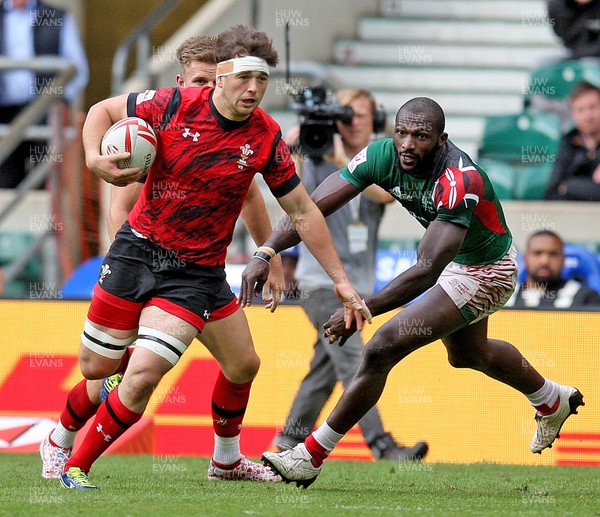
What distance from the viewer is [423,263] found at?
6305 millimetres

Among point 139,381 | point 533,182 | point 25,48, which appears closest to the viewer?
point 139,381

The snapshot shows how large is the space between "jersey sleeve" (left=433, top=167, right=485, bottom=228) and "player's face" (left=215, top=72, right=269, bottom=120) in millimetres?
1047

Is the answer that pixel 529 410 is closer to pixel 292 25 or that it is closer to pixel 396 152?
pixel 396 152

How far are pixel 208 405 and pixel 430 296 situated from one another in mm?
2978

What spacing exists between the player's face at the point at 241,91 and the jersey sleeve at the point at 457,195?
105 centimetres

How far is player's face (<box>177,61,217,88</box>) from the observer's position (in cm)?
702

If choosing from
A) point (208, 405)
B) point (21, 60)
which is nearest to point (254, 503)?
point (208, 405)

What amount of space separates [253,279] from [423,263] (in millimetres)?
875

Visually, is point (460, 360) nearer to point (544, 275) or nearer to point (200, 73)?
point (200, 73)

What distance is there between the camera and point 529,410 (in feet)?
29.5

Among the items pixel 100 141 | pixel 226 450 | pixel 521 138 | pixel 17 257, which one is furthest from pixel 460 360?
pixel 521 138

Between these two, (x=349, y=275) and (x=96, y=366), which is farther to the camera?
(x=349, y=275)

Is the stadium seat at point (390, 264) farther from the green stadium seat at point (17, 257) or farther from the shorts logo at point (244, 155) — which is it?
the shorts logo at point (244, 155)

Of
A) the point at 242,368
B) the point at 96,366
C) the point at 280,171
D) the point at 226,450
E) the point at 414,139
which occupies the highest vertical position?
the point at 414,139
